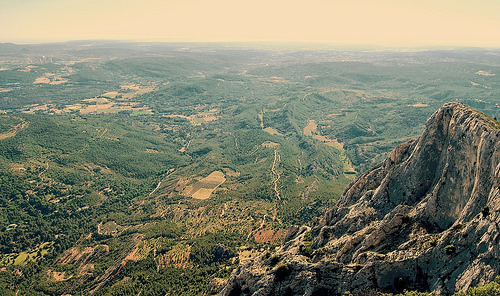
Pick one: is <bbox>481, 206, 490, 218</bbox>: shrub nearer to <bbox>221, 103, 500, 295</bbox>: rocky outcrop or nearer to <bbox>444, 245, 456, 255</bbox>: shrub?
<bbox>221, 103, 500, 295</bbox>: rocky outcrop

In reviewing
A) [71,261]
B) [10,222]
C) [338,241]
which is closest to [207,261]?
[71,261]

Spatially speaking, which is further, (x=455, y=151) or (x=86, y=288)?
(x=86, y=288)

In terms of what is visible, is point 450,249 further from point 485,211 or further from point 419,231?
point 419,231

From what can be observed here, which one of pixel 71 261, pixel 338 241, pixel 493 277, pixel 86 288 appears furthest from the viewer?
pixel 71 261

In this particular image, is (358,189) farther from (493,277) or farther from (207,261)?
(207,261)

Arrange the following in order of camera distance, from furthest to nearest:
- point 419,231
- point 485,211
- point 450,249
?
1. point 419,231
2. point 450,249
3. point 485,211

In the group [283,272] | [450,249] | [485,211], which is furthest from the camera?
[283,272]

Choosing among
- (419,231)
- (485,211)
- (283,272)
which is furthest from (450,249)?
(283,272)

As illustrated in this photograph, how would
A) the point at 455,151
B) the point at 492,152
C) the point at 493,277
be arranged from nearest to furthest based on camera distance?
the point at 493,277
the point at 492,152
the point at 455,151

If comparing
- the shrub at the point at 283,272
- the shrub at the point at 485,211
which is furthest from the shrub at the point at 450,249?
the shrub at the point at 283,272
